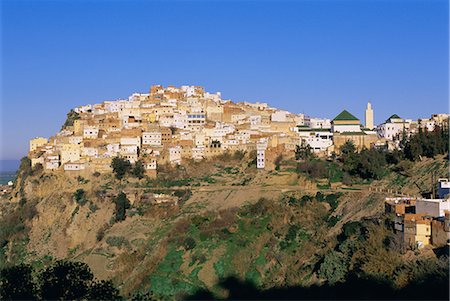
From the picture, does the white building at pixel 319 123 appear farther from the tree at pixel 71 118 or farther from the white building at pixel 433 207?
the white building at pixel 433 207

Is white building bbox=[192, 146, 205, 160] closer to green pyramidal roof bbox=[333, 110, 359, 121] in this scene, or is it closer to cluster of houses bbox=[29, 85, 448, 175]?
cluster of houses bbox=[29, 85, 448, 175]

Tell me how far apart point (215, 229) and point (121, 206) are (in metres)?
5.86

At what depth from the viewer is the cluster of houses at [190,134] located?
38094 mm

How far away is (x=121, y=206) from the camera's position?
32906mm

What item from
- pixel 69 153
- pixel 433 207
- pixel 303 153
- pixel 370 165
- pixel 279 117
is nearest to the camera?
pixel 433 207

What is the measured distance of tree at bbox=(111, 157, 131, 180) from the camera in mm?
36219

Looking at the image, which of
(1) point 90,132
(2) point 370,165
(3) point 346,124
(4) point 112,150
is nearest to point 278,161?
(2) point 370,165

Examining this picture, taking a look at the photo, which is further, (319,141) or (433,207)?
(319,141)

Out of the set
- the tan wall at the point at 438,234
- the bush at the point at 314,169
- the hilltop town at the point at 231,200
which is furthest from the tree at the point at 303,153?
the tan wall at the point at 438,234

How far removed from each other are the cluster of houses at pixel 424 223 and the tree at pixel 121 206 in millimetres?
14423

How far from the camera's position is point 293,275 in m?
23.3

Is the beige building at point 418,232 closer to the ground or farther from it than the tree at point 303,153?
closer to the ground

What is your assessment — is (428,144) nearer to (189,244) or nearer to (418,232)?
(189,244)

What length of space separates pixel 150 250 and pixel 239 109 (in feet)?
68.4
